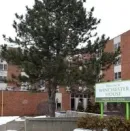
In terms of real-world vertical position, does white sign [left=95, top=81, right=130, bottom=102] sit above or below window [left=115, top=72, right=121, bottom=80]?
below

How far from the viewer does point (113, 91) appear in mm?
19516

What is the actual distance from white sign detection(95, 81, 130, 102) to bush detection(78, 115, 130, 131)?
1074mm

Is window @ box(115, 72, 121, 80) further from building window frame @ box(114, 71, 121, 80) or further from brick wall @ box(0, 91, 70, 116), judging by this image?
brick wall @ box(0, 91, 70, 116)

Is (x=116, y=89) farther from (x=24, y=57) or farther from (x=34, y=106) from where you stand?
(x=34, y=106)

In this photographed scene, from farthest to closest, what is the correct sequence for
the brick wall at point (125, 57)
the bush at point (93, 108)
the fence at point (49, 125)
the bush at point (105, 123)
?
the brick wall at point (125, 57) → the bush at point (93, 108) → the fence at point (49, 125) → the bush at point (105, 123)

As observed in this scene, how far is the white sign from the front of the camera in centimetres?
1856

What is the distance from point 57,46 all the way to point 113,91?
25.4ft

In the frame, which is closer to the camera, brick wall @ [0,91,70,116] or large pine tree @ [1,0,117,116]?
large pine tree @ [1,0,117,116]

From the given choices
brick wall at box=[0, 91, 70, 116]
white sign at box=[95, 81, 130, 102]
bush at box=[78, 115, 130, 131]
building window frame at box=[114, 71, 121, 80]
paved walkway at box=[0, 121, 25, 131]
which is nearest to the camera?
bush at box=[78, 115, 130, 131]

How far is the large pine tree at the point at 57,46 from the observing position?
2539 centimetres

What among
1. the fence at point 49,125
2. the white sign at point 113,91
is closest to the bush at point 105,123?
the white sign at point 113,91

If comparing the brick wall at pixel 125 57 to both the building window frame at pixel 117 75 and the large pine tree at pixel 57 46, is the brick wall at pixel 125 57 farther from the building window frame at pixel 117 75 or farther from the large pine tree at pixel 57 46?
the large pine tree at pixel 57 46

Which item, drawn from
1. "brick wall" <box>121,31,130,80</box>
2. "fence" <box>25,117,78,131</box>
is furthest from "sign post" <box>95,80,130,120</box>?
"brick wall" <box>121,31,130,80</box>

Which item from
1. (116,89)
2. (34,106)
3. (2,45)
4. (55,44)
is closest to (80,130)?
(116,89)
